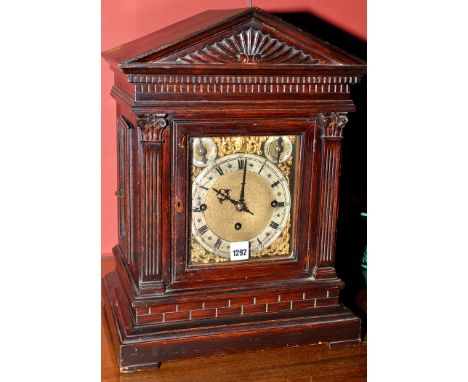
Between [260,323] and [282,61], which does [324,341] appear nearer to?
[260,323]

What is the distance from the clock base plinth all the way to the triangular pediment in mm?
467

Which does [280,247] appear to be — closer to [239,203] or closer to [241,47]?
[239,203]

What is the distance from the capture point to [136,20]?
5.46 feet

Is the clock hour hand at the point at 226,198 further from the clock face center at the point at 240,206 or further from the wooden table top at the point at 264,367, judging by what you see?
the wooden table top at the point at 264,367

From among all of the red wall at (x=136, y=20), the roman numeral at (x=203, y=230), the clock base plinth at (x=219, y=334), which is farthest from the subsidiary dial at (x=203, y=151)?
the red wall at (x=136, y=20)

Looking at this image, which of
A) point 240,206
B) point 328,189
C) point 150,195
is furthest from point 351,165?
point 150,195

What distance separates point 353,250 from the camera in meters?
1.81

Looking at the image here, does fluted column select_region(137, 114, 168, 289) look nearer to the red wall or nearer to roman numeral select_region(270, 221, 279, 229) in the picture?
roman numeral select_region(270, 221, 279, 229)

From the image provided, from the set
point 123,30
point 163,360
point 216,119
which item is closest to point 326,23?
point 123,30

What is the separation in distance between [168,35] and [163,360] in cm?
58

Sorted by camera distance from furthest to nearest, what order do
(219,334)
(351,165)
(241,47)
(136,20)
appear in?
(351,165)
(136,20)
(219,334)
(241,47)

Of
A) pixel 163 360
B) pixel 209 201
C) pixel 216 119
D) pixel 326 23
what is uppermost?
pixel 326 23

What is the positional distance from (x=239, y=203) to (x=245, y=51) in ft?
0.89

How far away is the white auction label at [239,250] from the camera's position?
1.35m
